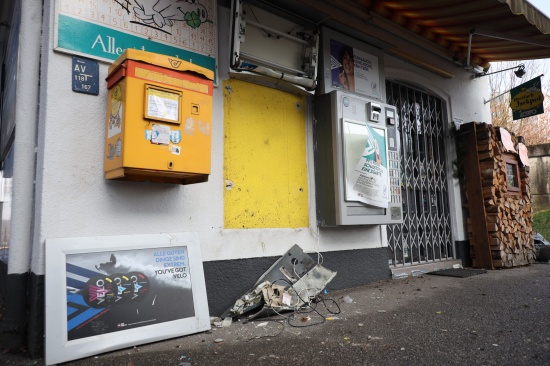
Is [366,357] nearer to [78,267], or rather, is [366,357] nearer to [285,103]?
[78,267]

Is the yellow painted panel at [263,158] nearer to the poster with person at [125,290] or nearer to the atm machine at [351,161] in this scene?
the atm machine at [351,161]

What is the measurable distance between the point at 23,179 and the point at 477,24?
19.2 feet

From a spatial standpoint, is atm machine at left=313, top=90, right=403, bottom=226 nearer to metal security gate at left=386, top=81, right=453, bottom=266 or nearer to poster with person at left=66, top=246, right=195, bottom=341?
metal security gate at left=386, top=81, right=453, bottom=266

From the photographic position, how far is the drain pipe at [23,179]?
2758 millimetres

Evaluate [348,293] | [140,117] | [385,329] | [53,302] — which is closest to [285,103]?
[140,117]

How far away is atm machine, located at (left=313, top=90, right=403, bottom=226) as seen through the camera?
4223 mm

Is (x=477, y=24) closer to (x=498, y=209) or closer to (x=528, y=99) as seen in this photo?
(x=528, y=99)

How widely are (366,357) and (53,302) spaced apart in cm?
207

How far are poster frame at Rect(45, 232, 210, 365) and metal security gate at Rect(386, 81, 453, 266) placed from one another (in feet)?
10.5

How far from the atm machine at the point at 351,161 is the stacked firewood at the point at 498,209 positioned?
2.27 metres

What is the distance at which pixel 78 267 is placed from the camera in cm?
271

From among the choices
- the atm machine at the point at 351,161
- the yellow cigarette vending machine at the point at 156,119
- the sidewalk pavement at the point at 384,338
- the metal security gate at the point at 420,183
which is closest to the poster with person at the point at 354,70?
the atm machine at the point at 351,161

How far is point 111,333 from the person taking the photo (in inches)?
104

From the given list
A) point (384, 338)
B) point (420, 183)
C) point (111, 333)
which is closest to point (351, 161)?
point (384, 338)
